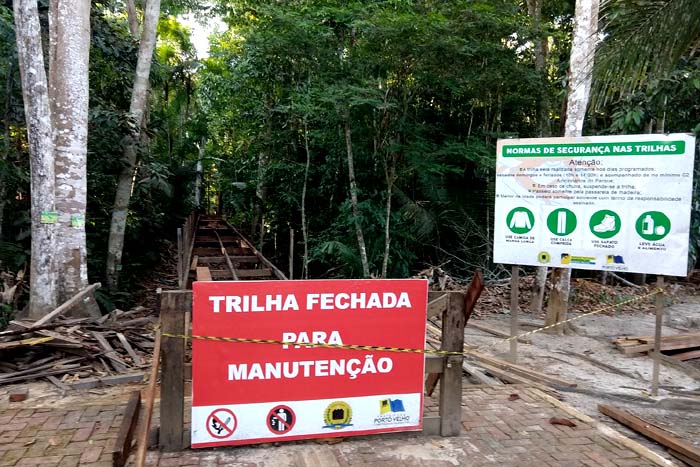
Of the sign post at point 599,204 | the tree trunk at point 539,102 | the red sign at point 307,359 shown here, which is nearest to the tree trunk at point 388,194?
the tree trunk at point 539,102

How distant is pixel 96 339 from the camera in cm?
581

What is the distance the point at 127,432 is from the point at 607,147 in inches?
211

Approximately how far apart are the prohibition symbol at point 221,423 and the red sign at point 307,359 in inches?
1.1

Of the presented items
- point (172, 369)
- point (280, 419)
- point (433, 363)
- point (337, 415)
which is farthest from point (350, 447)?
point (172, 369)

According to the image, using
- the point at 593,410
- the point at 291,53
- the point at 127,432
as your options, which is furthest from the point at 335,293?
the point at 291,53

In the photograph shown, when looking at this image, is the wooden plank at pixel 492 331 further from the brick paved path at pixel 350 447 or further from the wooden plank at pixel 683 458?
the wooden plank at pixel 683 458

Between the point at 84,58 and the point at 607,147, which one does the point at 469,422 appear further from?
the point at 84,58

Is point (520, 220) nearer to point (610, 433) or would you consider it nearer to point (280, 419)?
point (610, 433)

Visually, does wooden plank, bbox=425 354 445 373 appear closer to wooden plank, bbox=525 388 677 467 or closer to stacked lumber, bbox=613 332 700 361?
wooden plank, bbox=525 388 677 467

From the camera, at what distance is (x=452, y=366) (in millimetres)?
3877

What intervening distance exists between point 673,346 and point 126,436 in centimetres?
701

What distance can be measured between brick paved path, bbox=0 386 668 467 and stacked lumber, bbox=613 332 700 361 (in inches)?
136

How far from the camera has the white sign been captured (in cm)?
531

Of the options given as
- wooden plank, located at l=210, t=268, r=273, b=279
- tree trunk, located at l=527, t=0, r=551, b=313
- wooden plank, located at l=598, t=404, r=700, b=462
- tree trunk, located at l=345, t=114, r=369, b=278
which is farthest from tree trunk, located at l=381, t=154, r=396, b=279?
wooden plank, located at l=598, t=404, r=700, b=462
